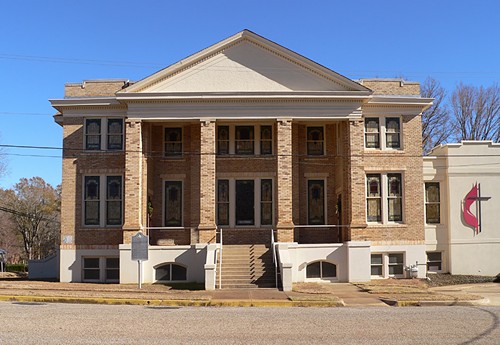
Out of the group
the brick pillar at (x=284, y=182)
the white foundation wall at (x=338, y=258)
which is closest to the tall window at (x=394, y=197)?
the white foundation wall at (x=338, y=258)

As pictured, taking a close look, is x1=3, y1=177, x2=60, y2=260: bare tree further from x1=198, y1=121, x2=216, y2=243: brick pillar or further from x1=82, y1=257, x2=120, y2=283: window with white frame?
x1=198, y1=121, x2=216, y2=243: brick pillar

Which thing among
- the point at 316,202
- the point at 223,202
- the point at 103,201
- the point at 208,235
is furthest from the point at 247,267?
the point at 103,201

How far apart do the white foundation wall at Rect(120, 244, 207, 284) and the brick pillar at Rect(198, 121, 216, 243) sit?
65 cm

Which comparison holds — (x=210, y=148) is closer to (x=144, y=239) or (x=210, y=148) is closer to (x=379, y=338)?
(x=144, y=239)

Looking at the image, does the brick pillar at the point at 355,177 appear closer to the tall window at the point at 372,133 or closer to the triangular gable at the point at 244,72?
the tall window at the point at 372,133

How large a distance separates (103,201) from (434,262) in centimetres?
1493

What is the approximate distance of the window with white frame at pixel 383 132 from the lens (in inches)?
1063

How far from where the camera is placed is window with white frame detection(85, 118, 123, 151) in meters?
27.0

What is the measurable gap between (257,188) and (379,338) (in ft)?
53.7

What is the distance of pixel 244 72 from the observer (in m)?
26.1

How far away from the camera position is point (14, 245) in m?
71.8

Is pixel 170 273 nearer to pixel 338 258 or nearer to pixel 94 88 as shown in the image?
pixel 338 258

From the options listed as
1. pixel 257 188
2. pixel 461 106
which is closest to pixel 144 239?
pixel 257 188

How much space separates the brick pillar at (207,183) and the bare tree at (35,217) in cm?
3947
